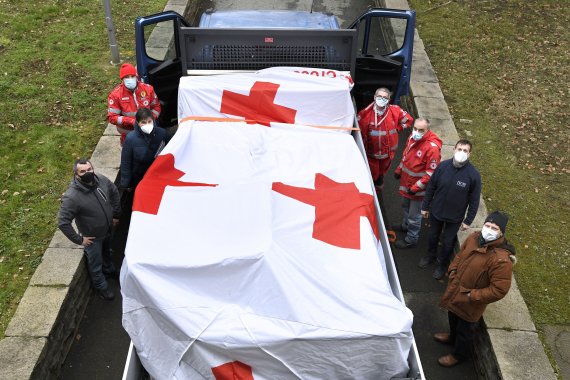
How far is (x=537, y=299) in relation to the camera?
5492mm

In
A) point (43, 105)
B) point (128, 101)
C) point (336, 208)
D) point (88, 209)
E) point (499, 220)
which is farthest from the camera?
point (43, 105)

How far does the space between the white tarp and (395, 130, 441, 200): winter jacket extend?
0.70m

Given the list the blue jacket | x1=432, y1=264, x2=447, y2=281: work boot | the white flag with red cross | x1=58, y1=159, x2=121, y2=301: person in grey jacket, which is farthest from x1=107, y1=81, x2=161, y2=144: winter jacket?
x1=432, y1=264, x2=447, y2=281: work boot

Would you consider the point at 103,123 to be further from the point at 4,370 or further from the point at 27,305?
the point at 4,370

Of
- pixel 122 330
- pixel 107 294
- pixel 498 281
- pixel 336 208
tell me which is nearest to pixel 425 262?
pixel 498 281

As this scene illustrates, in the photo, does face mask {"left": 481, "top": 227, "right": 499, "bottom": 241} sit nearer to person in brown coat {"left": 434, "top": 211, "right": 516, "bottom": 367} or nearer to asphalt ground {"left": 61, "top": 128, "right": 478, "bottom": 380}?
person in brown coat {"left": 434, "top": 211, "right": 516, "bottom": 367}

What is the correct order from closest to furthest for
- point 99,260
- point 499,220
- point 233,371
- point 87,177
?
point 233,371, point 499,220, point 87,177, point 99,260

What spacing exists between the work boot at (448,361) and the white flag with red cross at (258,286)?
5.37 ft

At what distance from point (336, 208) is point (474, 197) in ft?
5.75

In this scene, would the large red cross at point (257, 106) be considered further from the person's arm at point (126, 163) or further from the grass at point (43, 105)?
the grass at point (43, 105)

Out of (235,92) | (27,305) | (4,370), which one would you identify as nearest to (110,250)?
(27,305)

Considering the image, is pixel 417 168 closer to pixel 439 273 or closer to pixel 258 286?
pixel 439 273

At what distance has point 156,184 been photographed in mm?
4371

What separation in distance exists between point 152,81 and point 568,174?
531 centimetres
